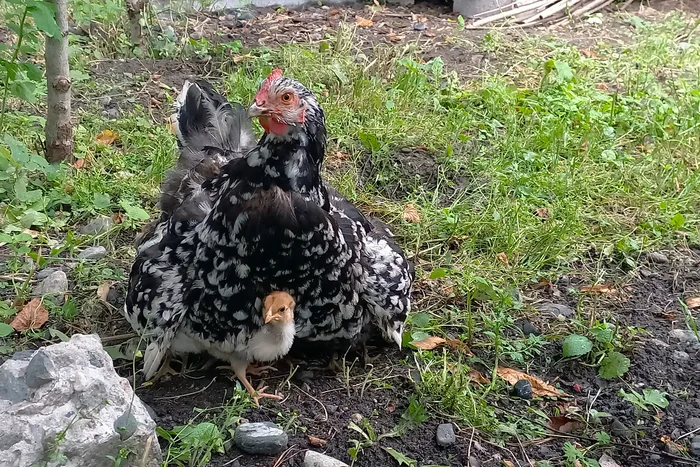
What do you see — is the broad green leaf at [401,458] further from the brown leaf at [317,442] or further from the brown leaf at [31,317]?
the brown leaf at [31,317]

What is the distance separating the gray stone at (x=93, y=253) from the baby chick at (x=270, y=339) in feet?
3.45

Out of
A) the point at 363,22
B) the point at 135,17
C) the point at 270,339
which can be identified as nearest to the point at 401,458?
the point at 270,339

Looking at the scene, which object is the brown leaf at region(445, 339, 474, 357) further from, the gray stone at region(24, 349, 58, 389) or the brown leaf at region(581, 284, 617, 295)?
the gray stone at region(24, 349, 58, 389)

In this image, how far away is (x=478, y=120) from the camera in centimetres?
497

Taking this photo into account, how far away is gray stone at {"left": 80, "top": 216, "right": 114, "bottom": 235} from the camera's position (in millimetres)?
3771

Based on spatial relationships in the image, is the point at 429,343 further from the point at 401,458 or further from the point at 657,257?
the point at 657,257

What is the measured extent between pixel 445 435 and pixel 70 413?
1292 millimetres

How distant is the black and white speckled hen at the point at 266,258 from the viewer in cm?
259

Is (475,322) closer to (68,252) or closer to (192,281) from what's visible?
(192,281)

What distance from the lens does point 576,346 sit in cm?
314

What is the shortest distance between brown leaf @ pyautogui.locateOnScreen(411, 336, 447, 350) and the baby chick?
0.63 metres

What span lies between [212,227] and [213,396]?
0.67 meters

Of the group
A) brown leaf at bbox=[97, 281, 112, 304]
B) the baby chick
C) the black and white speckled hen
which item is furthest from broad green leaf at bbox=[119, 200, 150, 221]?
the baby chick

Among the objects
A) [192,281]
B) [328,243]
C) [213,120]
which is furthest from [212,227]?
[213,120]
